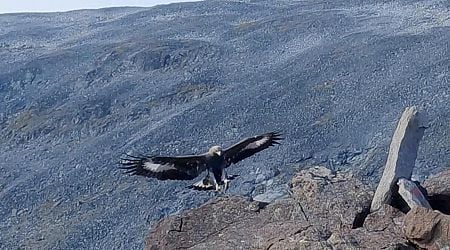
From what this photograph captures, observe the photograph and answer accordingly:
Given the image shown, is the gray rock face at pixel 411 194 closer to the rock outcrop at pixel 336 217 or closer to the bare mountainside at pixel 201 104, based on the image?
the rock outcrop at pixel 336 217

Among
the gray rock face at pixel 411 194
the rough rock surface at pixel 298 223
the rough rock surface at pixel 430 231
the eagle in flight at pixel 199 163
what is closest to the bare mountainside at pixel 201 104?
the eagle in flight at pixel 199 163

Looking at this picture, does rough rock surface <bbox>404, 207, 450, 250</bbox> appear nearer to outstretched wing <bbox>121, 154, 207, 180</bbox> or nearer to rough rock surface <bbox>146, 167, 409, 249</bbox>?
rough rock surface <bbox>146, 167, 409, 249</bbox>

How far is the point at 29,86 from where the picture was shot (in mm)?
26531

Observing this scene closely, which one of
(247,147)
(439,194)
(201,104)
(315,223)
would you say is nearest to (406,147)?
(439,194)

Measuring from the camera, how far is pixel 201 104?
19.7 metres

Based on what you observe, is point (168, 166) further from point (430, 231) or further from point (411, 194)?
point (430, 231)

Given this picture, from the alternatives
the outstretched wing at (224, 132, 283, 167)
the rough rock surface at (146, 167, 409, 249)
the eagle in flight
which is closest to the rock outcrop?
the rough rock surface at (146, 167, 409, 249)

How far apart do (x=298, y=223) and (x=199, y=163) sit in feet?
10.2

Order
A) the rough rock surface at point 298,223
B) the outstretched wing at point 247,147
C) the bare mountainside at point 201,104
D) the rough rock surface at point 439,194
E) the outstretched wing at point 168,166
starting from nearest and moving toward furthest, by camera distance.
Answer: the rough rock surface at point 298,223 → the rough rock surface at point 439,194 → the outstretched wing at point 168,166 → the outstretched wing at point 247,147 → the bare mountainside at point 201,104

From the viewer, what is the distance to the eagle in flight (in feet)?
31.6

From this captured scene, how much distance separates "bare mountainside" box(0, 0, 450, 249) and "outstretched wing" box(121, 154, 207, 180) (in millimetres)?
3770

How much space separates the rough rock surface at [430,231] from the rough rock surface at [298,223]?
0.16 m

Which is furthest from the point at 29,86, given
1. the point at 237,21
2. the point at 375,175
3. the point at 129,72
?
the point at 375,175

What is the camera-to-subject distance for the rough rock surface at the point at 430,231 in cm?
623
